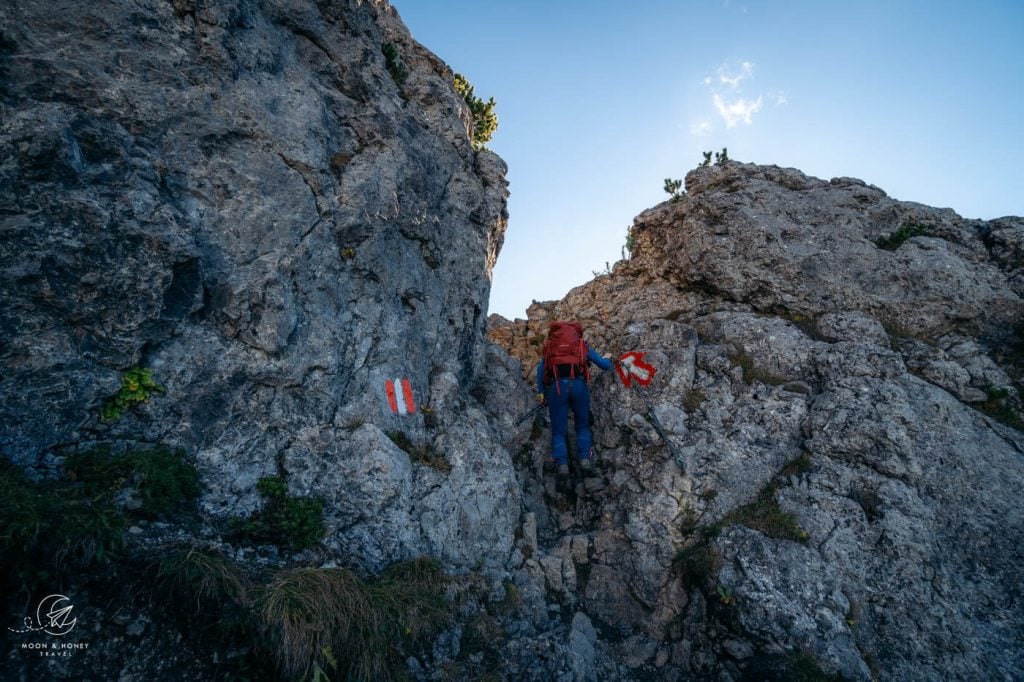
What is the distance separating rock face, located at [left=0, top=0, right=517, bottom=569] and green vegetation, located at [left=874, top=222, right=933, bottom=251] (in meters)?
11.4

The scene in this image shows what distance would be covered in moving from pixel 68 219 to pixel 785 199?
1629 centimetres

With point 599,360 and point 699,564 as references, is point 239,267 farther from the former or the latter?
point 699,564

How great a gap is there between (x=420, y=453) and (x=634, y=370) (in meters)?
5.61

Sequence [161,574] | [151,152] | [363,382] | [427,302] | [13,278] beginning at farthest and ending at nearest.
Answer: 1. [427,302]
2. [363,382]
3. [151,152]
4. [13,278]
5. [161,574]

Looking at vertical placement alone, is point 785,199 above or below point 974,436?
above

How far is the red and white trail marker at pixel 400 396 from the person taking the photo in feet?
28.7

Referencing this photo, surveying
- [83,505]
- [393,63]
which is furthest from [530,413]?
[393,63]

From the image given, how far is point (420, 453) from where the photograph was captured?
28.0ft

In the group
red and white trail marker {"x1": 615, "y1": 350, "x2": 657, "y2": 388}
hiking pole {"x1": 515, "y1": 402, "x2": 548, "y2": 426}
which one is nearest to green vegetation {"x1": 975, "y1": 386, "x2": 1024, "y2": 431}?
red and white trail marker {"x1": 615, "y1": 350, "x2": 657, "y2": 388}

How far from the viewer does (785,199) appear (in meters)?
13.8

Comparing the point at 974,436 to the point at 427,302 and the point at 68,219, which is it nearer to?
the point at 427,302

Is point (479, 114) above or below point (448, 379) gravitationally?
above

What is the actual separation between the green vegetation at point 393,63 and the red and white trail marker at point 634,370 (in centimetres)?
956

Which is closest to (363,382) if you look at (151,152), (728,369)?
(151,152)
